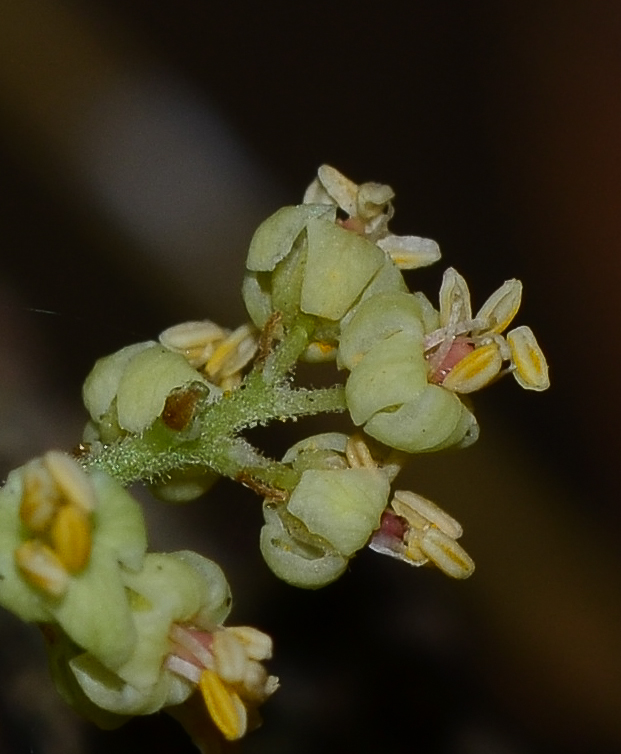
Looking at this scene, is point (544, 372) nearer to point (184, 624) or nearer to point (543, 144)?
point (184, 624)

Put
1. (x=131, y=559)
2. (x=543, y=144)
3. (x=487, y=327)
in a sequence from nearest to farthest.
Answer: (x=131, y=559) → (x=487, y=327) → (x=543, y=144)

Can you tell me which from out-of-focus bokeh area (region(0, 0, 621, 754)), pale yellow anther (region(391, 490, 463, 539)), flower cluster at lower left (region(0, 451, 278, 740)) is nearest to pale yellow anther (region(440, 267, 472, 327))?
pale yellow anther (region(391, 490, 463, 539))

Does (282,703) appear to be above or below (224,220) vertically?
below

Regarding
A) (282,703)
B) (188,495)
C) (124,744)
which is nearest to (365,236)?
(188,495)

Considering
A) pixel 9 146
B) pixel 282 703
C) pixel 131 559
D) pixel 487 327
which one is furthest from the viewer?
pixel 9 146

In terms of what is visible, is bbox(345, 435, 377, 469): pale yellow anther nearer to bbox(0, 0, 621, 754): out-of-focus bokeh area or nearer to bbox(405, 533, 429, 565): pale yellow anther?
bbox(405, 533, 429, 565): pale yellow anther

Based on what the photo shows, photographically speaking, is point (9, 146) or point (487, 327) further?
point (9, 146)

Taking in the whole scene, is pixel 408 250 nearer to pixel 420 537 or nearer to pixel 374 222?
pixel 374 222

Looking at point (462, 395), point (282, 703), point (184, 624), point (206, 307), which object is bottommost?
point (282, 703)
